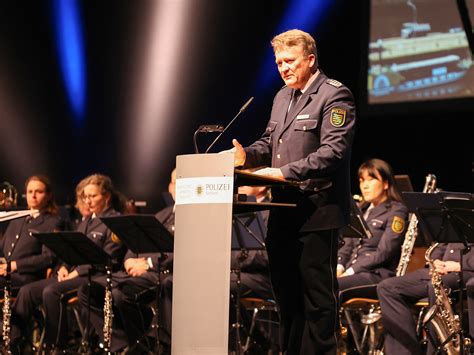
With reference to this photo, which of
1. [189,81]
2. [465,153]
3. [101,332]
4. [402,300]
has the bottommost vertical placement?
[101,332]

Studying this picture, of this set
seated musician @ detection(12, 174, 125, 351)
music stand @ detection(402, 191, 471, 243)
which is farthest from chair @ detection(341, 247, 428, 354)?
seated musician @ detection(12, 174, 125, 351)

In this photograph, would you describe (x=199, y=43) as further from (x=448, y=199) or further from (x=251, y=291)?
(x=448, y=199)

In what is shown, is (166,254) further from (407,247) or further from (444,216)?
(444,216)

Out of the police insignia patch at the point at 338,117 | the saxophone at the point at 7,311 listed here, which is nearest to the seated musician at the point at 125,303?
the saxophone at the point at 7,311

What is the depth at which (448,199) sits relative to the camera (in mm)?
4672

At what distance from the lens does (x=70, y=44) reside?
9695 mm

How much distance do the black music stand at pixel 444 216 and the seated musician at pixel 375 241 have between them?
0.98 metres

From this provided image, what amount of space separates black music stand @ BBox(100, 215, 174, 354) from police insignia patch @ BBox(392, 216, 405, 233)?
63.6 inches

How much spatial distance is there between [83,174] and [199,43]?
1.98 m

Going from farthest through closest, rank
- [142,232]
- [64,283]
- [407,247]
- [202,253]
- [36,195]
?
[36,195], [64,283], [407,247], [142,232], [202,253]

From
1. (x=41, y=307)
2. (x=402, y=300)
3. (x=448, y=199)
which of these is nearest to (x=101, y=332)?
(x=41, y=307)

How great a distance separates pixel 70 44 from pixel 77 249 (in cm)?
416

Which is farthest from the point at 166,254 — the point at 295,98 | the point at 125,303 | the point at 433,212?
the point at 295,98

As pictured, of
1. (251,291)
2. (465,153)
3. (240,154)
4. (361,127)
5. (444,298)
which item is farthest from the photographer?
(361,127)
